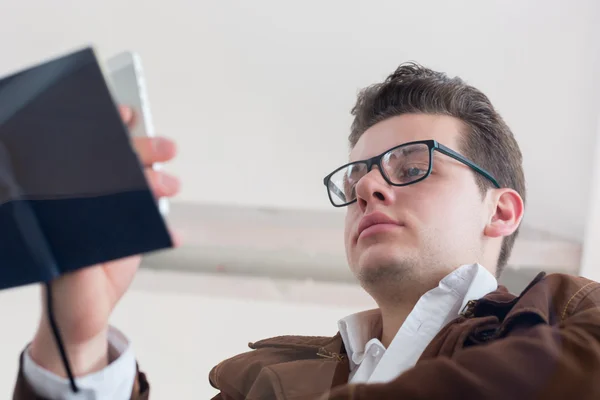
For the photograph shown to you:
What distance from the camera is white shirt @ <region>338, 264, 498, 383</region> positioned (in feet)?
1.86

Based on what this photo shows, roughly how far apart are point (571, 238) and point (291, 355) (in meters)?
0.51

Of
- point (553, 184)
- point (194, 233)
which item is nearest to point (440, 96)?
point (553, 184)

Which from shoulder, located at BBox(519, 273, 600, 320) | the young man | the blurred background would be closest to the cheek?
the young man

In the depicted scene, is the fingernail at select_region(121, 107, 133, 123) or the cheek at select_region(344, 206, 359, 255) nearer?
the fingernail at select_region(121, 107, 133, 123)

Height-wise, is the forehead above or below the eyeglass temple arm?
above

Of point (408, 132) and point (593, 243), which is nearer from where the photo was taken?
point (408, 132)

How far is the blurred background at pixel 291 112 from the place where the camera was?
81 cm

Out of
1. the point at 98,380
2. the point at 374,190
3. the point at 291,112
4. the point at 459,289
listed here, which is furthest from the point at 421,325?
the point at 291,112

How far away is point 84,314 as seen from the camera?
0.47m

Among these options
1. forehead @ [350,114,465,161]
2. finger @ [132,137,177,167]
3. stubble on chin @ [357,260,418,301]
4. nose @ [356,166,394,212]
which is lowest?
stubble on chin @ [357,260,418,301]

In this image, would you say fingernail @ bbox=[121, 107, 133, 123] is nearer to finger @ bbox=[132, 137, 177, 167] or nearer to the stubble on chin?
finger @ bbox=[132, 137, 177, 167]

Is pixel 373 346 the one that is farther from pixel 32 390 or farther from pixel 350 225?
pixel 32 390

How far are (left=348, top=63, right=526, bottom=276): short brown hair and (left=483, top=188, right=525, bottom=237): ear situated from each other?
16 millimetres

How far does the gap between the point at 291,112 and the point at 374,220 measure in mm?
282
